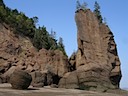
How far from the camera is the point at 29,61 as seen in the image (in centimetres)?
6081

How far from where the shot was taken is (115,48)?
60.6 m

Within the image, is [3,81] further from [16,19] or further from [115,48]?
[16,19]

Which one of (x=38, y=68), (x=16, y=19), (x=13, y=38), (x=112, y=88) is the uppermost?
(x=16, y=19)

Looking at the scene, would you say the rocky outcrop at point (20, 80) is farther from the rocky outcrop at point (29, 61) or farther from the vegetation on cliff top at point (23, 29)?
the vegetation on cliff top at point (23, 29)

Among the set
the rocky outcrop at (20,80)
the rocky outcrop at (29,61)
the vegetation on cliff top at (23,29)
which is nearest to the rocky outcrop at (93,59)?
the rocky outcrop at (29,61)

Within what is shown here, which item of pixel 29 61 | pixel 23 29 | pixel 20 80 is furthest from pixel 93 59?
pixel 23 29

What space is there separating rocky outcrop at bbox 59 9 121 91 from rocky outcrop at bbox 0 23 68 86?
3559 millimetres

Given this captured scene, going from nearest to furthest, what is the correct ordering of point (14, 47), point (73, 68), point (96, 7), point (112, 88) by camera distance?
point (112, 88)
point (73, 68)
point (14, 47)
point (96, 7)

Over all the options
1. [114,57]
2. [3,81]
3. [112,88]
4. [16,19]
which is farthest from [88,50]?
[16,19]

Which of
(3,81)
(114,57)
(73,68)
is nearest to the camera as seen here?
(3,81)

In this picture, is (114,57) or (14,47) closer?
(114,57)

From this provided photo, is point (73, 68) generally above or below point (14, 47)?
below

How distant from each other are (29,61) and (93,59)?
46.8 ft

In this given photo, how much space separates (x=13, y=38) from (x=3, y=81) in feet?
63.7
